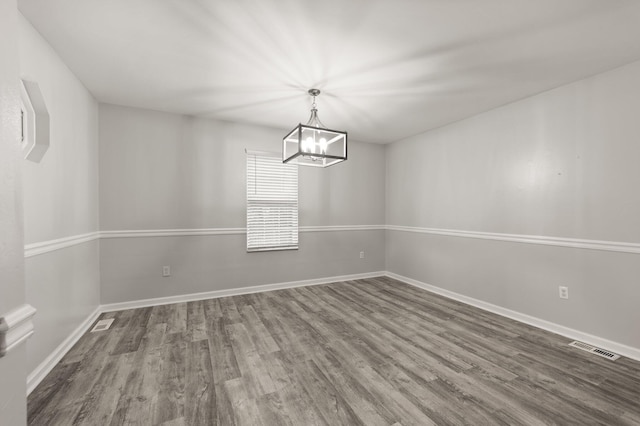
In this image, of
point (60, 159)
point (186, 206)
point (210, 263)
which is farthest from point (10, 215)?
point (210, 263)

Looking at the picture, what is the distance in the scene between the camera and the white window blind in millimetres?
4156

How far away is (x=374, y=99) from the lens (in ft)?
10.5

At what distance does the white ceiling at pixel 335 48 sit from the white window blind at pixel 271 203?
3.54 ft

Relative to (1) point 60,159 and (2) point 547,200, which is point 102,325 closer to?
(1) point 60,159

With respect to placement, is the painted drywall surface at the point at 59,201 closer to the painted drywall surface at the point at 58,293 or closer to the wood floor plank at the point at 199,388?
the painted drywall surface at the point at 58,293

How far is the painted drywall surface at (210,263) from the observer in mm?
3422

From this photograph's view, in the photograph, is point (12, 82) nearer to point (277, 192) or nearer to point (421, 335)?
point (421, 335)

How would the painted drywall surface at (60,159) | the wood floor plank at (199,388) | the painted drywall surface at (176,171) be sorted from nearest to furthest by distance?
the wood floor plank at (199,388) < the painted drywall surface at (60,159) < the painted drywall surface at (176,171)

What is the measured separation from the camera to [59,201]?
A: 7.79 feet

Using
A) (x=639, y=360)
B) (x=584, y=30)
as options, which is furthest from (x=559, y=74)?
(x=639, y=360)

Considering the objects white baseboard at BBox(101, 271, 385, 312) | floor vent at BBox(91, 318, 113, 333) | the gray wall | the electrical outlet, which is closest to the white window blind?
the gray wall

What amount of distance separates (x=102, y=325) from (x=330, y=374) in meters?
2.56

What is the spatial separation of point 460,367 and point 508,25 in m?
2.59

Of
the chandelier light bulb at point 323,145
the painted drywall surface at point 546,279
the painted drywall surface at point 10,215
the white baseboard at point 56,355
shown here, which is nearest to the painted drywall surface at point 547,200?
the painted drywall surface at point 546,279
